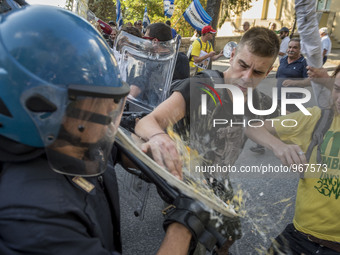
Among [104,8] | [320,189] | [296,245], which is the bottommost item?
[104,8]

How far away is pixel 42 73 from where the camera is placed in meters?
1.05

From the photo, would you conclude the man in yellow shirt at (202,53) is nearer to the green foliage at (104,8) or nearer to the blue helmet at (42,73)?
the blue helmet at (42,73)

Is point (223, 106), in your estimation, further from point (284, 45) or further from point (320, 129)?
point (284, 45)

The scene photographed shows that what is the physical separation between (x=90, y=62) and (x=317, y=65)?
202cm

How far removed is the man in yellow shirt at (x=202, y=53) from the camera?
22.2ft

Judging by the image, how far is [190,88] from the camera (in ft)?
5.98

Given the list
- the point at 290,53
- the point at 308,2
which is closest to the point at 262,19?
the point at 290,53

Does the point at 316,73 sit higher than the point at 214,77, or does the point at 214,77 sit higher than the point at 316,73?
the point at 214,77

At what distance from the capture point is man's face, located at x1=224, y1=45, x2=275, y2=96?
1.99 meters

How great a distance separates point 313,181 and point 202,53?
5.24 meters

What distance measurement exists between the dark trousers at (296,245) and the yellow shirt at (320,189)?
0.17 feet

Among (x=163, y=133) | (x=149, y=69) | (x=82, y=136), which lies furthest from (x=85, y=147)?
(x=149, y=69)

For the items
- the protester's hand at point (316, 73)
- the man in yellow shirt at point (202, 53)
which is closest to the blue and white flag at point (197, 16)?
the man in yellow shirt at point (202, 53)

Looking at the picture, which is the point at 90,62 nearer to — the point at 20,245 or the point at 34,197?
the point at 34,197
